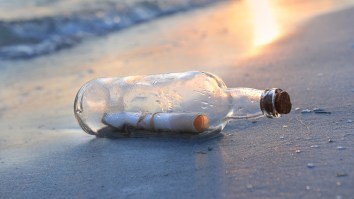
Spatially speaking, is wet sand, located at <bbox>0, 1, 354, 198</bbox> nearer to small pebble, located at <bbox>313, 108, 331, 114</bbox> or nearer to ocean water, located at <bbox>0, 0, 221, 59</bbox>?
small pebble, located at <bbox>313, 108, 331, 114</bbox>

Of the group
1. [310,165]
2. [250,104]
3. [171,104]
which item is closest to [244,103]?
[250,104]

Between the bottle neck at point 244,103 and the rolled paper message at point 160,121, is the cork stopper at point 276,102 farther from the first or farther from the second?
the rolled paper message at point 160,121

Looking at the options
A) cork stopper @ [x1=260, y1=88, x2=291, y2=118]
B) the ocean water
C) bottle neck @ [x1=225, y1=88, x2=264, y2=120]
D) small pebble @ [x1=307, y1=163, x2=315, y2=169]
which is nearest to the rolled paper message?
A: bottle neck @ [x1=225, y1=88, x2=264, y2=120]

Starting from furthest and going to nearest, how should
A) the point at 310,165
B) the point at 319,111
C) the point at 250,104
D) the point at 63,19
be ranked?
1. the point at 63,19
2. the point at 319,111
3. the point at 250,104
4. the point at 310,165

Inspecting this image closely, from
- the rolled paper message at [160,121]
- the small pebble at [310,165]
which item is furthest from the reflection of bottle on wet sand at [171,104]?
the small pebble at [310,165]

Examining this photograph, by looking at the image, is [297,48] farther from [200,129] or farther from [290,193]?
[290,193]

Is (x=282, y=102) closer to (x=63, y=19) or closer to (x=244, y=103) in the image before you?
(x=244, y=103)

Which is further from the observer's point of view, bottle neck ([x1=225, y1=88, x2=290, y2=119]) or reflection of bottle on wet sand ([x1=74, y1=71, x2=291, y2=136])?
reflection of bottle on wet sand ([x1=74, y1=71, x2=291, y2=136])
